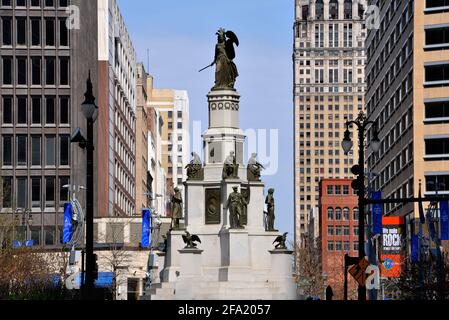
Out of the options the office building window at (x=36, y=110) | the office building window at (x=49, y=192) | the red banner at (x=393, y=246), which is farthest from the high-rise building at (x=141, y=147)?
the red banner at (x=393, y=246)

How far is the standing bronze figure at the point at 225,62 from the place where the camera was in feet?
249

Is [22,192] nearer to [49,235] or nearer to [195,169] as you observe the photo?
[49,235]

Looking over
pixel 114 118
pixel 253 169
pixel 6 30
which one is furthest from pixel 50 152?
pixel 253 169

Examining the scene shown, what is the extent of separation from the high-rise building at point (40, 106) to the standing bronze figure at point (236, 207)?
5716 centimetres

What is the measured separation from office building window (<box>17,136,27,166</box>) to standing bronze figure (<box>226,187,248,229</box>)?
59126mm

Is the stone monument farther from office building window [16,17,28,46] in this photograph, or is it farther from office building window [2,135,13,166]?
office building window [16,17,28,46]

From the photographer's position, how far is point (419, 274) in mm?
83875

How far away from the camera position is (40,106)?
127250 mm

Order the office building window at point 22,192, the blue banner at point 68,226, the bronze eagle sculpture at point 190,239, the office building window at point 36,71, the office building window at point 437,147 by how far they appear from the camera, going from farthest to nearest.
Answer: the office building window at point 36,71 → the office building window at point 22,192 → the office building window at point 437,147 → the blue banner at point 68,226 → the bronze eagle sculpture at point 190,239

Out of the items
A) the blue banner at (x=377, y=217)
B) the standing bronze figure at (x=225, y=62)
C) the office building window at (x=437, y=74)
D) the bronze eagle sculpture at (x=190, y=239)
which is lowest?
the bronze eagle sculpture at (x=190, y=239)

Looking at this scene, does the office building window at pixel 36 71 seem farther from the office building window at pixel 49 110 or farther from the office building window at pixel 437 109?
the office building window at pixel 437 109

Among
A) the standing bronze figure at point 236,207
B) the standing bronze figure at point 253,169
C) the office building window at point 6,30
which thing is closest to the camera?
the standing bronze figure at point 236,207
